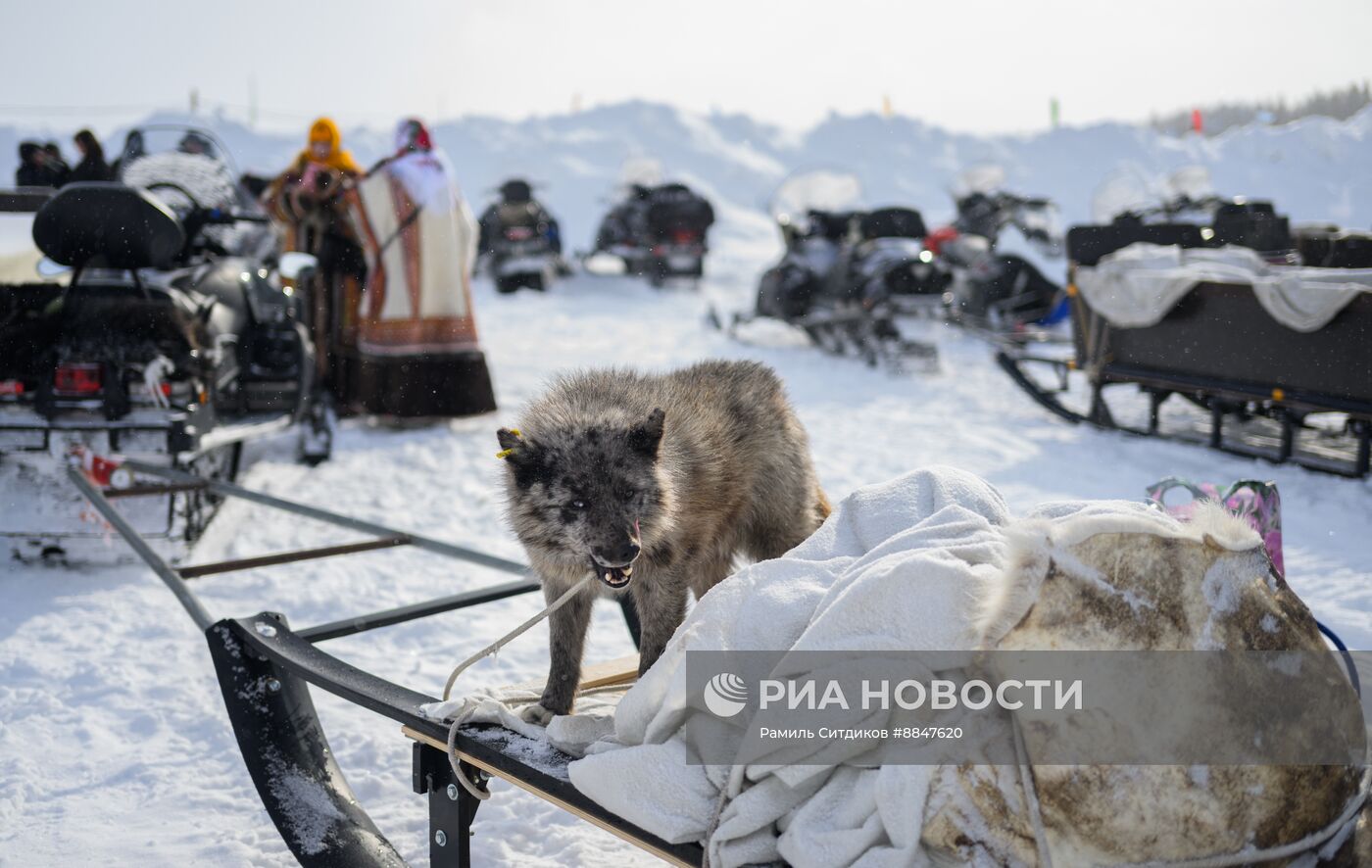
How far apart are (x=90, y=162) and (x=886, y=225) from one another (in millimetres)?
8732

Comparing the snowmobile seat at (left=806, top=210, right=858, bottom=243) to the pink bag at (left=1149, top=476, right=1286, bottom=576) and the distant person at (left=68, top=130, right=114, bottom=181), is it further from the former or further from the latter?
the pink bag at (left=1149, top=476, right=1286, bottom=576)

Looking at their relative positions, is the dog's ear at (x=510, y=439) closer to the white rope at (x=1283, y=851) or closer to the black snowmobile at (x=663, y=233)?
the white rope at (x=1283, y=851)

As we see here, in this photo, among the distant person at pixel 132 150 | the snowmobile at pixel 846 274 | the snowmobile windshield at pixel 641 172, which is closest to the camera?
the distant person at pixel 132 150

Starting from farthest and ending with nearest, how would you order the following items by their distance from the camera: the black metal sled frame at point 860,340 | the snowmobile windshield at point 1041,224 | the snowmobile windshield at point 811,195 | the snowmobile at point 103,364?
the snowmobile windshield at point 1041,224 → the snowmobile windshield at point 811,195 → the black metal sled frame at point 860,340 → the snowmobile at point 103,364

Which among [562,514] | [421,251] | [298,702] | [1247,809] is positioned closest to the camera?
[1247,809]

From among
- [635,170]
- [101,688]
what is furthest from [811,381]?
[635,170]

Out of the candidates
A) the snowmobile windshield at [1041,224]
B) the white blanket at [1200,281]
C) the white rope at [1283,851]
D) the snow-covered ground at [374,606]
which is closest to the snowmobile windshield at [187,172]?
the snow-covered ground at [374,606]

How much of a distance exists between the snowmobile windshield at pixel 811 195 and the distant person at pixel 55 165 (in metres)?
8.20

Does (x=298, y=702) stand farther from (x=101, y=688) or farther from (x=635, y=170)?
(x=635, y=170)

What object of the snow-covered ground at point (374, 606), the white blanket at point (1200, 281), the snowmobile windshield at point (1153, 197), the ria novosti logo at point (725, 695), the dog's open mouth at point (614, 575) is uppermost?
the snowmobile windshield at point (1153, 197)

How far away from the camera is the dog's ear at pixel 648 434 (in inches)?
101

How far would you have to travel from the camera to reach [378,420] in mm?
8570

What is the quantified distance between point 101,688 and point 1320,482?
257 inches

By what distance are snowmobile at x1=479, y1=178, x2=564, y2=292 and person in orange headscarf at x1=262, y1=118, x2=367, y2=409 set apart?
28.6ft
